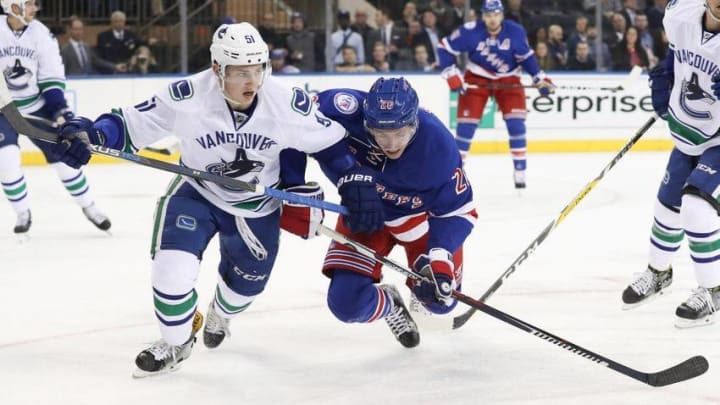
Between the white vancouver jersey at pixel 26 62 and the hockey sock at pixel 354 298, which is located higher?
the white vancouver jersey at pixel 26 62

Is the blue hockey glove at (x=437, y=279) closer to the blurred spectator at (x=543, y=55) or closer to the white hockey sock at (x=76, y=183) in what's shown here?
the white hockey sock at (x=76, y=183)

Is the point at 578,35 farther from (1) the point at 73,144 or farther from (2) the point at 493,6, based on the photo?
(1) the point at 73,144

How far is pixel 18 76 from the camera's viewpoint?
5.42m

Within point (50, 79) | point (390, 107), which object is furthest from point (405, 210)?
point (50, 79)

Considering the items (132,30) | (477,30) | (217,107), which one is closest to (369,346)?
(217,107)

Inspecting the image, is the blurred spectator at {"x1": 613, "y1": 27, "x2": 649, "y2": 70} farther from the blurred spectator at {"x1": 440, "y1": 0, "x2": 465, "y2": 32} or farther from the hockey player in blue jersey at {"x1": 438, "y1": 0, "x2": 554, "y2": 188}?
the hockey player in blue jersey at {"x1": 438, "y1": 0, "x2": 554, "y2": 188}

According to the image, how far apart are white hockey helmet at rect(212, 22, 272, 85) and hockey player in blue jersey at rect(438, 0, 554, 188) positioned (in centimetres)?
434

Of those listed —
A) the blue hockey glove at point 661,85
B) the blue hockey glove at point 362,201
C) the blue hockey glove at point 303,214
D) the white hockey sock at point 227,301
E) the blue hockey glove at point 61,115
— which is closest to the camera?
the blue hockey glove at point 362,201

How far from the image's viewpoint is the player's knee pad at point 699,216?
11.6ft

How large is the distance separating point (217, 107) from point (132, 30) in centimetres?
602

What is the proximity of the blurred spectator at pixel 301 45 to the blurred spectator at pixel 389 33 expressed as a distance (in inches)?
25.2

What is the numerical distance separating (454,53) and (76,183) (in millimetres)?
2927

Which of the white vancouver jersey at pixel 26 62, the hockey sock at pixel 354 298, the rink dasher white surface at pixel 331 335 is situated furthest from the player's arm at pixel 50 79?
the hockey sock at pixel 354 298

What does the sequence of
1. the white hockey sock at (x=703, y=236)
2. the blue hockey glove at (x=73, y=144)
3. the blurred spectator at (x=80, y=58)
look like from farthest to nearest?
the blurred spectator at (x=80, y=58) < the white hockey sock at (x=703, y=236) < the blue hockey glove at (x=73, y=144)
